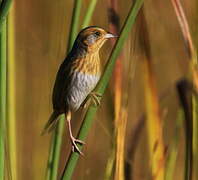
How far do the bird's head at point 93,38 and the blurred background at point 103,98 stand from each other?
0.09 meters

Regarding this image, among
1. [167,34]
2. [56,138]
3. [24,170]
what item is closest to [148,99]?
[56,138]

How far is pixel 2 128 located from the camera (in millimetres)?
1809

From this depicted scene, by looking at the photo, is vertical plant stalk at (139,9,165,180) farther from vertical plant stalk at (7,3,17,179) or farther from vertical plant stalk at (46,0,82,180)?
vertical plant stalk at (7,3,17,179)

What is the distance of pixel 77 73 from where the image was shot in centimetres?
246

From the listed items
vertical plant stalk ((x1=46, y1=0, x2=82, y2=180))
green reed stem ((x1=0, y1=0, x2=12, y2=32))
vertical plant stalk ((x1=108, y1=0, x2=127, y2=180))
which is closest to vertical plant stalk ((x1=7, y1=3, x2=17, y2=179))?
vertical plant stalk ((x1=46, y1=0, x2=82, y2=180))

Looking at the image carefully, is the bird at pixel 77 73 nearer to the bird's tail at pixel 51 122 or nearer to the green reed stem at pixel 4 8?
the bird's tail at pixel 51 122

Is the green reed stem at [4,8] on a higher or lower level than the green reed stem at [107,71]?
higher

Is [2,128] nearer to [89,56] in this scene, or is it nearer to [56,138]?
[56,138]

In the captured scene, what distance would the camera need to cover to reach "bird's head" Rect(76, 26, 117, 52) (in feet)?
8.06

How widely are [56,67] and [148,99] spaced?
699 millimetres

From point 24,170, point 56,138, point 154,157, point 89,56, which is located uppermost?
point 89,56

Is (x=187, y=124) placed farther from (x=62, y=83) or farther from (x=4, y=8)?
(x=4, y=8)

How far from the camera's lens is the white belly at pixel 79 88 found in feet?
7.82

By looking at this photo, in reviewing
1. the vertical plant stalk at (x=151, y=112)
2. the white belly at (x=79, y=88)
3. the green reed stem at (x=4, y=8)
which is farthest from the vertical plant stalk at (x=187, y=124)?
the green reed stem at (x=4, y=8)
